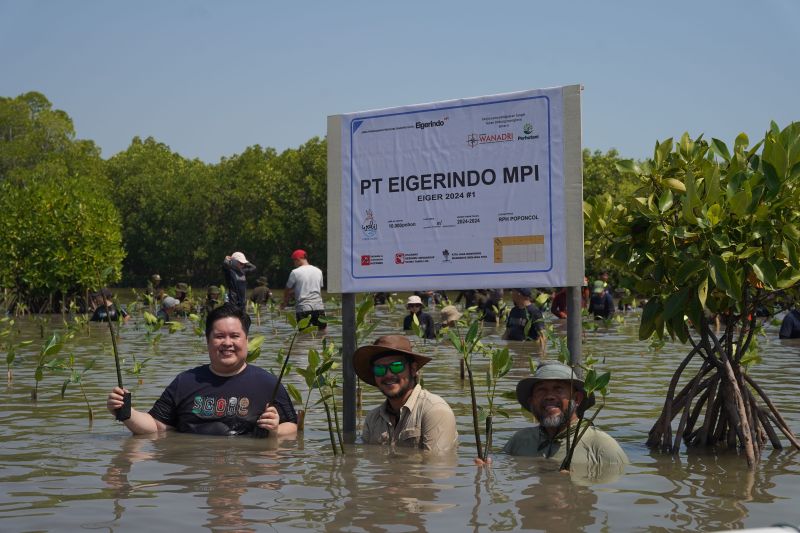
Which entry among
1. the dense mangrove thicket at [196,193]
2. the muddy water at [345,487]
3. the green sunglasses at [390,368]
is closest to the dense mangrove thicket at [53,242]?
the muddy water at [345,487]

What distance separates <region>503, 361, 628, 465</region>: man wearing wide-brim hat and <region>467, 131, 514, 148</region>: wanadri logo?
5.03 ft

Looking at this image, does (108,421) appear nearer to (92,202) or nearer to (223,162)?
(92,202)

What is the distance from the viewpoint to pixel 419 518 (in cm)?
598

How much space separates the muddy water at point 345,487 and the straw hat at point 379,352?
1.90 ft

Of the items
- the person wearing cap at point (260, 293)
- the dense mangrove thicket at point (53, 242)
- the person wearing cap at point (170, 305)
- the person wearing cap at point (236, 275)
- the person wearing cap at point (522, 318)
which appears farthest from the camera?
the dense mangrove thicket at point (53, 242)

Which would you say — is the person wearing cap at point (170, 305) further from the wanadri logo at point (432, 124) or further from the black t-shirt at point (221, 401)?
the wanadri logo at point (432, 124)

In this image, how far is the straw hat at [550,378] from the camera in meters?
7.11

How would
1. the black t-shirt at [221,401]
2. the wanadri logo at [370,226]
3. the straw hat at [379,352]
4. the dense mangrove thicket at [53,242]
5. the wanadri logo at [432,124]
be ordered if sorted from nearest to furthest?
the straw hat at [379,352]
the wanadri logo at [432,124]
the wanadri logo at [370,226]
the black t-shirt at [221,401]
the dense mangrove thicket at [53,242]

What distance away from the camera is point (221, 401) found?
8.48 meters

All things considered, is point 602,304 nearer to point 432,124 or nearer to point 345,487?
point 432,124

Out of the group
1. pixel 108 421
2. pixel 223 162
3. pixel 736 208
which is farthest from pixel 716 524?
pixel 223 162

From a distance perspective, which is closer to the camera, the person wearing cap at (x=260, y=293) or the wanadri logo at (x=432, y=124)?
the wanadri logo at (x=432, y=124)

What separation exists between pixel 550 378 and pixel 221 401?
2707mm

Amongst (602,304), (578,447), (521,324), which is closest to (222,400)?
(578,447)
